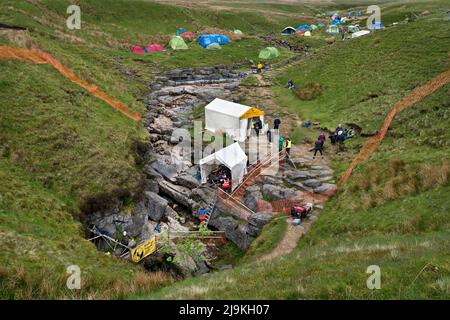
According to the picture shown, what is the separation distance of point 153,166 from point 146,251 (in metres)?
11.9

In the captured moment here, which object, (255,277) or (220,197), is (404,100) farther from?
(255,277)

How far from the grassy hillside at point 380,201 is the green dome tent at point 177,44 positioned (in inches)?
1101

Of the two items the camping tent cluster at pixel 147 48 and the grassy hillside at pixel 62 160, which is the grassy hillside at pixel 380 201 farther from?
the camping tent cluster at pixel 147 48

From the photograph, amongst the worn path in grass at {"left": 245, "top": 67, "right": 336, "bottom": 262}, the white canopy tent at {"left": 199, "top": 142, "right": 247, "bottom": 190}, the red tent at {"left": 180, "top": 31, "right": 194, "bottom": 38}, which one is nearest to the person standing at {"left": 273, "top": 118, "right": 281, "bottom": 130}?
the worn path in grass at {"left": 245, "top": 67, "right": 336, "bottom": 262}

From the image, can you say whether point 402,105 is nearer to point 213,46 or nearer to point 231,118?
point 231,118

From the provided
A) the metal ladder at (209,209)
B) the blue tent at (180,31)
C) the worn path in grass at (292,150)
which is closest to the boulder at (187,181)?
the metal ladder at (209,209)

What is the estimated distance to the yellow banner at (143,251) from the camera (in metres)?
21.7

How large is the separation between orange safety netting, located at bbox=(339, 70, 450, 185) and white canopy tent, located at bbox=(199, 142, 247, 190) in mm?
7761

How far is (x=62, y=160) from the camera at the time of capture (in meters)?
27.1

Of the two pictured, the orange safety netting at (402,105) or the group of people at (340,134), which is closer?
the orange safety netting at (402,105)

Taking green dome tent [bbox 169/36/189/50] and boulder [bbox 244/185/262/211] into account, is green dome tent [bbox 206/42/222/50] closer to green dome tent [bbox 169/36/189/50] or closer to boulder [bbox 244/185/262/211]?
green dome tent [bbox 169/36/189/50]

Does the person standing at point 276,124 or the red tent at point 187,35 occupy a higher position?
the red tent at point 187,35
